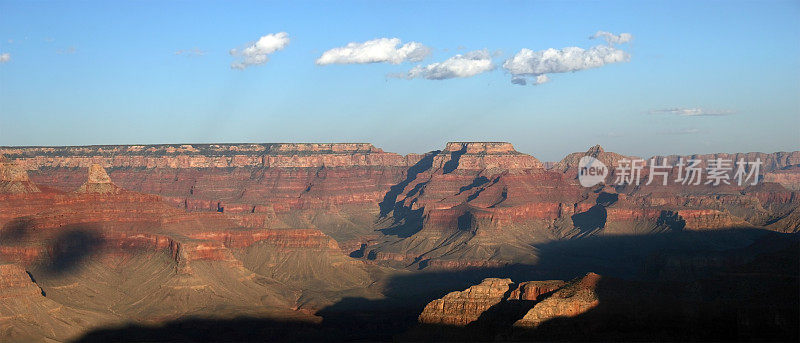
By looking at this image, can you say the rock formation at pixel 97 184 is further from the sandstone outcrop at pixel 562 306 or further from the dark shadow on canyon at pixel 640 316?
the sandstone outcrop at pixel 562 306

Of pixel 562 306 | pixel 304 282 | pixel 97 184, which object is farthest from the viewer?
pixel 97 184

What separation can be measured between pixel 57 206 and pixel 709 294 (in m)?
Result: 111

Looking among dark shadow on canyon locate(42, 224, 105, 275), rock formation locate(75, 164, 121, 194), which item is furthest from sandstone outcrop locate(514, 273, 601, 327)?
rock formation locate(75, 164, 121, 194)

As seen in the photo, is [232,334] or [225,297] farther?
[225,297]

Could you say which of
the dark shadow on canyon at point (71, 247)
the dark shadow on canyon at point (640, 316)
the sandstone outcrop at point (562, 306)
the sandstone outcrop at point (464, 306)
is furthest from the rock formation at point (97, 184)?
the sandstone outcrop at point (562, 306)

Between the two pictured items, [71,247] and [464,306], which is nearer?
[464,306]

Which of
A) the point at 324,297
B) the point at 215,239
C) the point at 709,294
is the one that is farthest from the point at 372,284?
the point at 709,294

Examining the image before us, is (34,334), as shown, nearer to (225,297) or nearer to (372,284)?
(225,297)

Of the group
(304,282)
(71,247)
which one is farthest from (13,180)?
(304,282)

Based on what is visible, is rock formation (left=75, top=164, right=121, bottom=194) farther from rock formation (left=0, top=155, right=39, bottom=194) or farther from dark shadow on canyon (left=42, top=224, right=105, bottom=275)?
dark shadow on canyon (left=42, top=224, right=105, bottom=275)

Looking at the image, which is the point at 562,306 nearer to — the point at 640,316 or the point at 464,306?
the point at 640,316

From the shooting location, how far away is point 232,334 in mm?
124812

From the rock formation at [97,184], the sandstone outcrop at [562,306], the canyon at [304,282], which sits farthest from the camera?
the rock formation at [97,184]

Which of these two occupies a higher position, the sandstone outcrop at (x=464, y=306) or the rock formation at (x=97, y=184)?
the rock formation at (x=97, y=184)
